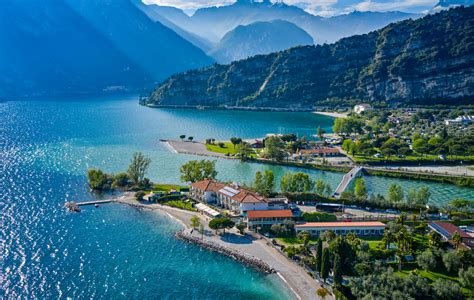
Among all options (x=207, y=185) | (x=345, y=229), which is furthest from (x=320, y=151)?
(x=345, y=229)

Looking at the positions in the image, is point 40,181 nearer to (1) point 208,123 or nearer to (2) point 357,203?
(2) point 357,203

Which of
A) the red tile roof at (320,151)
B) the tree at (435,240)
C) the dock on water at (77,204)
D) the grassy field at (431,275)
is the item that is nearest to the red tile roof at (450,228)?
the tree at (435,240)

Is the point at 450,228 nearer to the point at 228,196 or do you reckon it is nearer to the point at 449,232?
the point at 449,232

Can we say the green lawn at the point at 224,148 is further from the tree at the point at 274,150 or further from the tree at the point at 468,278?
the tree at the point at 468,278

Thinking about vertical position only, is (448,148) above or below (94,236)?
above

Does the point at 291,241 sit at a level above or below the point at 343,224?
below

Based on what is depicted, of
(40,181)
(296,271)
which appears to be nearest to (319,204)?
(296,271)

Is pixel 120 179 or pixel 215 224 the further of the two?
pixel 120 179
